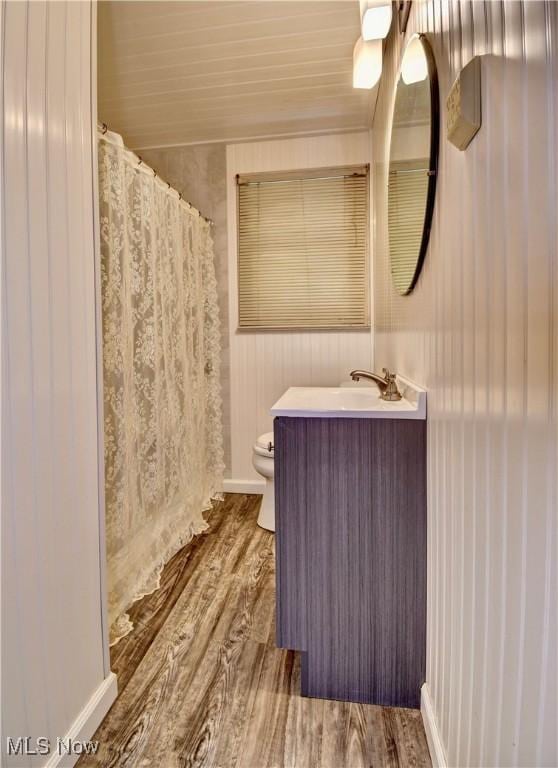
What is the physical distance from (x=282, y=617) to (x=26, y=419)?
3.07 feet

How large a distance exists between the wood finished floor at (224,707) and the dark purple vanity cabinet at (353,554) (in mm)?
98

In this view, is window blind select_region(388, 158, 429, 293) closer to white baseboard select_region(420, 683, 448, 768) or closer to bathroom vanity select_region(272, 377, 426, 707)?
bathroom vanity select_region(272, 377, 426, 707)

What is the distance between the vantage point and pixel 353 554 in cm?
128

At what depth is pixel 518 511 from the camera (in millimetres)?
636

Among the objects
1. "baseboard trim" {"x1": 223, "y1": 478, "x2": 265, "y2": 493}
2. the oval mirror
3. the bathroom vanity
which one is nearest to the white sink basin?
the bathroom vanity

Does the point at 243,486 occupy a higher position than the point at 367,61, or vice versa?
the point at 367,61

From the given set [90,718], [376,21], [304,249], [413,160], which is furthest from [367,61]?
[90,718]

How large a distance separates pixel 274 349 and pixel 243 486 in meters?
1.00

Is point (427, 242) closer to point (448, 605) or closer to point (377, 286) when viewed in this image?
point (448, 605)

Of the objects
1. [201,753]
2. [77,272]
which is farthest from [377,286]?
[201,753]

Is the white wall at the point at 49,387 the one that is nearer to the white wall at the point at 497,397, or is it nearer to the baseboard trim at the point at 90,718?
the baseboard trim at the point at 90,718

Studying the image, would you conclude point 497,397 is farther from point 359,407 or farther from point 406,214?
point 406,214

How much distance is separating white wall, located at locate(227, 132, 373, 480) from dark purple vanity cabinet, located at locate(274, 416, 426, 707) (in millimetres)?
1655

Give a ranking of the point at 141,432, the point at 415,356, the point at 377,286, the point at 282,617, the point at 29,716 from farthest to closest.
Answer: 1. the point at 377,286
2. the point at 141,432
3. the point at 415,356
4. the point at 282,617
5. the point at 29,716
